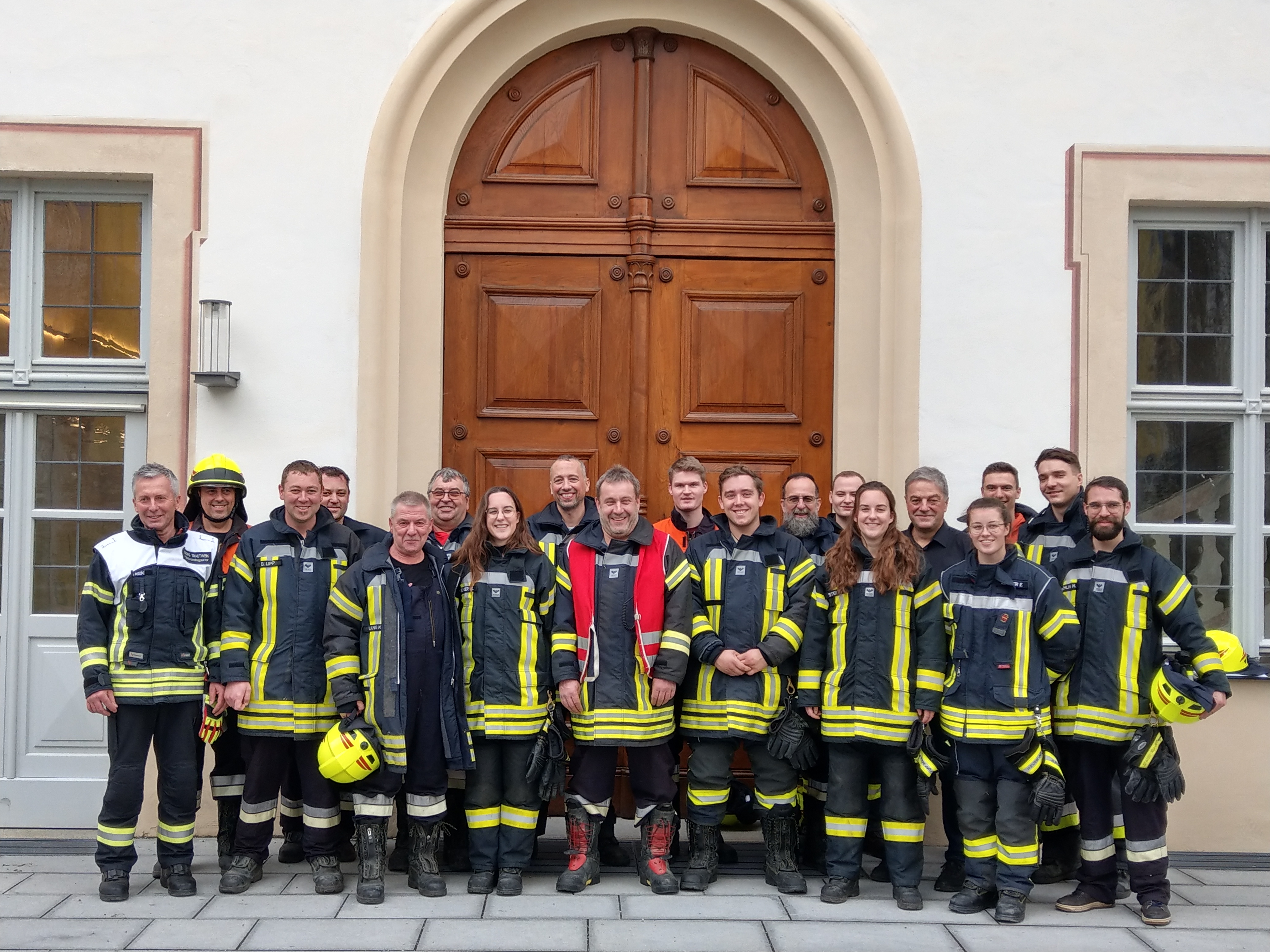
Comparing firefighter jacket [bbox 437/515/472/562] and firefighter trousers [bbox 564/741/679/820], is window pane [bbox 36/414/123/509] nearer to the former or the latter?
firefighter jacket [bbox 437/515/472/562]

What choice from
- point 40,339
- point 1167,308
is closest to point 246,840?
point 40,339

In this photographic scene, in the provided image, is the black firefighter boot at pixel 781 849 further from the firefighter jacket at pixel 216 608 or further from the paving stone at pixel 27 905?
the paving stone at pixel 27 905

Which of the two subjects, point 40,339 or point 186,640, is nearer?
point 186,640

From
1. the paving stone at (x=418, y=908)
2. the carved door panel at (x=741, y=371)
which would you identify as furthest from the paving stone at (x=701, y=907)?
the carved door panel at (x=741, y=371)

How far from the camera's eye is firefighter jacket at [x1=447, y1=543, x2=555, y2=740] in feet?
17.1

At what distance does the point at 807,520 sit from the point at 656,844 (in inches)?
65.3

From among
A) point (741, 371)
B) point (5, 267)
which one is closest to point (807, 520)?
point (741, 371)

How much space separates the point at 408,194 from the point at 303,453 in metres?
1.52

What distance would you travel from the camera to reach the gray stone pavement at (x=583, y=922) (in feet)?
15.3

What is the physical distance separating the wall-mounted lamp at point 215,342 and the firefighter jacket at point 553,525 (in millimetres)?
1755

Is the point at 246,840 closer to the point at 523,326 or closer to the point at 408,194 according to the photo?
the point at 523,326

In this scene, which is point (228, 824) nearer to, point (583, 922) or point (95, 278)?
point (583, 922)

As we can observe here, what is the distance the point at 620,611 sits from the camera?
17.3 feet

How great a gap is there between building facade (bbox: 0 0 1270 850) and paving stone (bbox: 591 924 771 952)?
2436 millimetres
